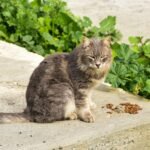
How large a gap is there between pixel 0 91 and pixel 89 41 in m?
1.32

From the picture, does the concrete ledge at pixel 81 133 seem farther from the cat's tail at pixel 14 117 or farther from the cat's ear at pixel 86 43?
the cat's ear at pixel 86 43

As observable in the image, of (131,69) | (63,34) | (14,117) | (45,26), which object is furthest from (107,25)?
(14,117)

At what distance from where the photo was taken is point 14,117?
6.24 metres

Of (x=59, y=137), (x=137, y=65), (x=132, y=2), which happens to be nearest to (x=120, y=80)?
(x=137, y=65)

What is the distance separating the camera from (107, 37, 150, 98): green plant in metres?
7.50

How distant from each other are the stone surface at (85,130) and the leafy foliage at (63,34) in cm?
39

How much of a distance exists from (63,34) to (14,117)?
10.3ft

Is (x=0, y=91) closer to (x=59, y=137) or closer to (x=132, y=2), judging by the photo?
(x=59, y=137)

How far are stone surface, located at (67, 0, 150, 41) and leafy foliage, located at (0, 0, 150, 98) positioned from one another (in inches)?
47.3

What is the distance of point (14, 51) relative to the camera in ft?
28.5

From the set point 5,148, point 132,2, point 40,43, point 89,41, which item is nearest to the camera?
point 5,148

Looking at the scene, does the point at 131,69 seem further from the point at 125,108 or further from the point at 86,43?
the point at 86,43

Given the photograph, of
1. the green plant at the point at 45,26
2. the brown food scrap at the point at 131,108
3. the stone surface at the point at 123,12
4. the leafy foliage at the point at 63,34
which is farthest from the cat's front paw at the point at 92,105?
the stone surface at the point at 123,12

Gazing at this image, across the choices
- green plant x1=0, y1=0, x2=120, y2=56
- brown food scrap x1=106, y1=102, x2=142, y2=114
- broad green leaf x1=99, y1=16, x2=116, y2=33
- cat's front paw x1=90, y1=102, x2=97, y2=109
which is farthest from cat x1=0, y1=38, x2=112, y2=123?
broad green leaf x1=99, y1=16, x2=116, y2=33
